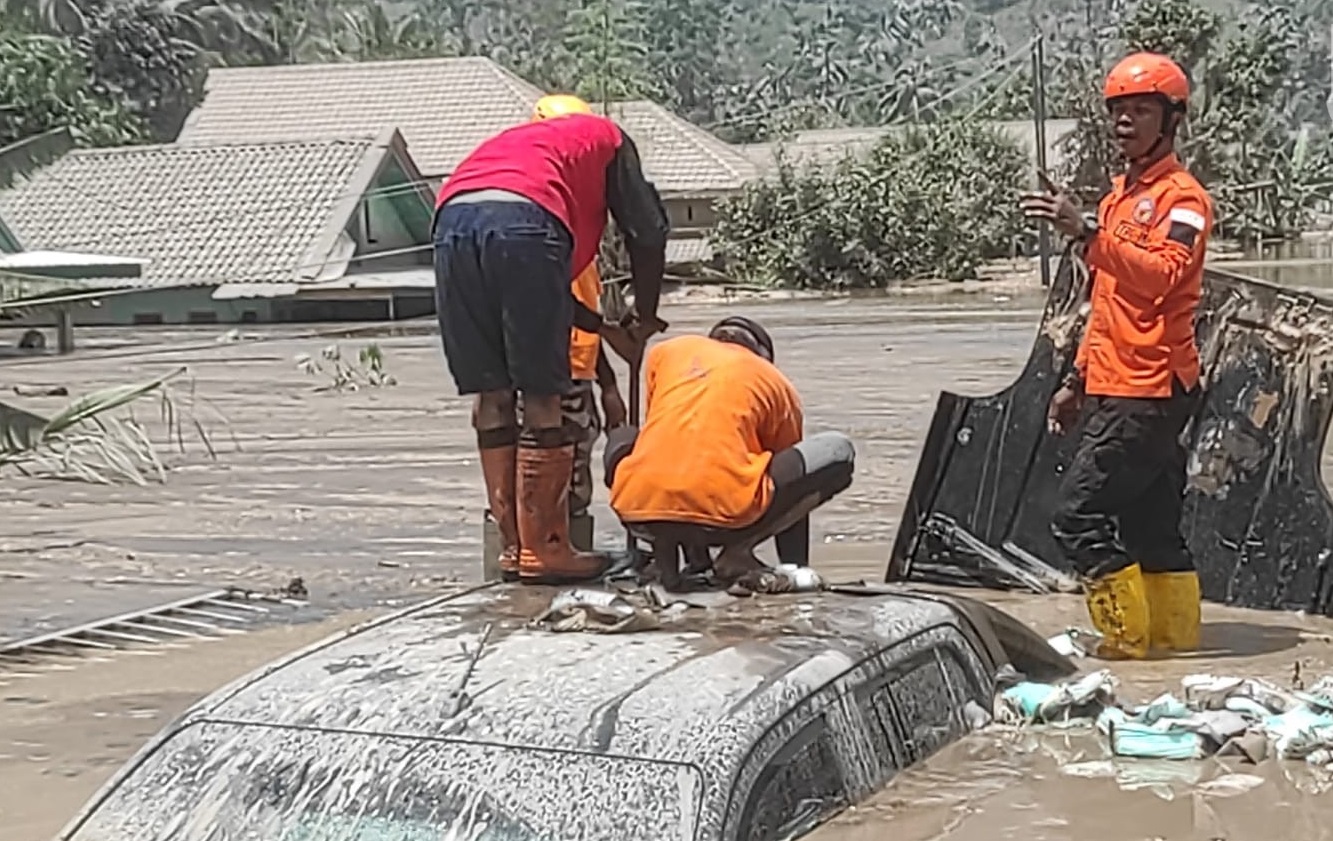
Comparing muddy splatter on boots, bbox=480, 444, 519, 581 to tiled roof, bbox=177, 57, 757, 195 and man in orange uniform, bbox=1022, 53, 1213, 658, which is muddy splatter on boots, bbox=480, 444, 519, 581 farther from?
tiled roof, bbox=177, 57, 757, 195

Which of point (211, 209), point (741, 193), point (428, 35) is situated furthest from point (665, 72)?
point (211, 209)

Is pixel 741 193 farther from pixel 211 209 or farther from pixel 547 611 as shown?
pixel 547 611

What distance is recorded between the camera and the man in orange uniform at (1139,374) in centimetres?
764

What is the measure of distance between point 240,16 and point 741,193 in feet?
112

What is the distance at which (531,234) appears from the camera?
6.11 m

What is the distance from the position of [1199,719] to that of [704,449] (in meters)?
Answer: 1.88

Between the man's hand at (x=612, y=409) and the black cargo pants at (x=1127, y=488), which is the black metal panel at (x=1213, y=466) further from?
the man's hand at (x=612, y=409)

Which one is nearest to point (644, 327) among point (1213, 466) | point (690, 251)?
point (1213, 466)

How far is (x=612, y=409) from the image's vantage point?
7172mm

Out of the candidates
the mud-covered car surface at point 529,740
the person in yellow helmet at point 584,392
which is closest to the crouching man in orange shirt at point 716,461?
the person in yellow helmet at point 584,392

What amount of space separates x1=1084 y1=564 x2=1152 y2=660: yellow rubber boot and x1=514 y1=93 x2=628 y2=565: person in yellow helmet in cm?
199

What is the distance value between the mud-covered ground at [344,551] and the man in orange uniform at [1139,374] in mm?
304

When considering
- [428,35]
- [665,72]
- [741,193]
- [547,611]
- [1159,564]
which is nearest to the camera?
[547,611]

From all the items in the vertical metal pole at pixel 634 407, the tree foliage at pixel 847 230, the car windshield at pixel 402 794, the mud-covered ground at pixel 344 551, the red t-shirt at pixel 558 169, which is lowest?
the tree foliage at pixel 847 230
